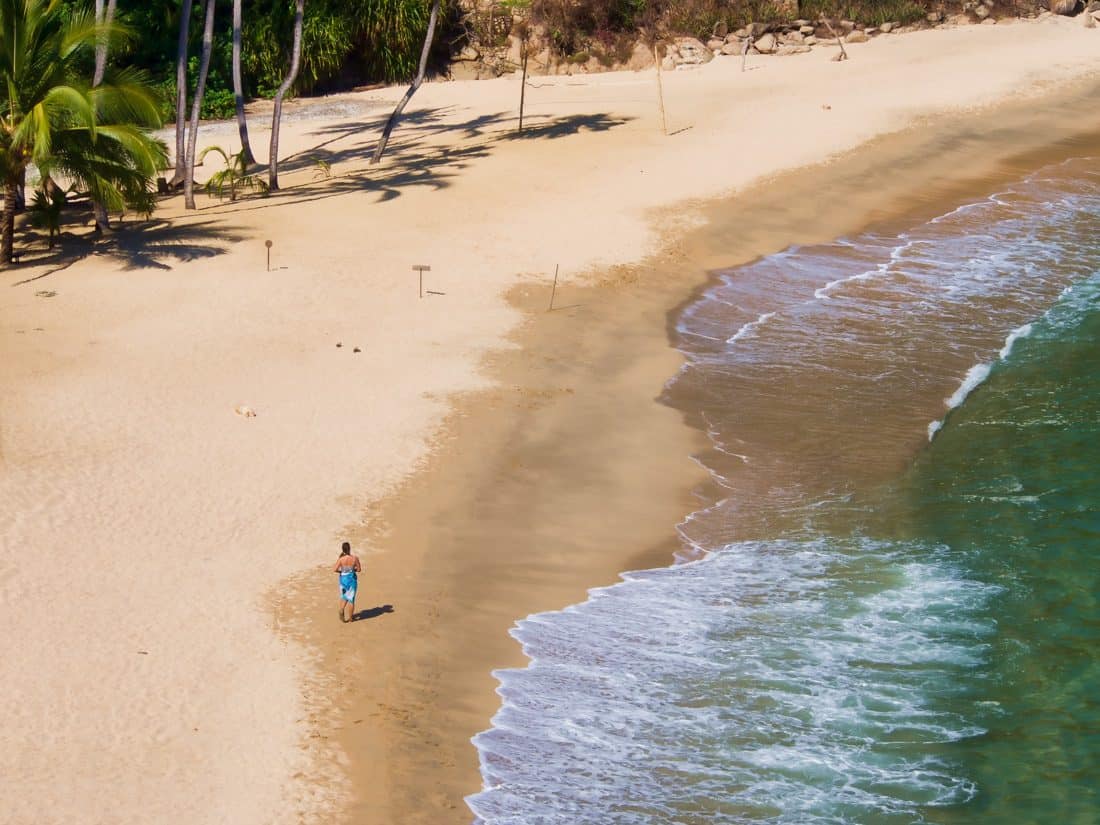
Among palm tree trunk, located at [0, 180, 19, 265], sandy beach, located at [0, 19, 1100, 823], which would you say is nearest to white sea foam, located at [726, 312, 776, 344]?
sandy beach, located at [0, 19, 1100, 823]

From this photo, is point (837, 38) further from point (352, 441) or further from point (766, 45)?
point (352, 441)

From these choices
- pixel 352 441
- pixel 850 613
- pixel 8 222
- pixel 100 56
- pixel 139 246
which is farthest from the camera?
pixel 100 56

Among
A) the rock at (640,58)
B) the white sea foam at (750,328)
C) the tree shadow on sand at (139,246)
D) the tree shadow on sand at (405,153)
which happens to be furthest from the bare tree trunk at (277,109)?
the rock at (640,58)

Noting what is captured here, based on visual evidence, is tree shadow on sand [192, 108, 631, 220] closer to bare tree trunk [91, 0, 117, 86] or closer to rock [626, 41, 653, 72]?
bare tree trunk [91, 0, 117, 86]

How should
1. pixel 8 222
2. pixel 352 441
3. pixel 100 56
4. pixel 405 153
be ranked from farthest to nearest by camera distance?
pixel 405 153
pixel 100 56
pixel 8 222
pixel 352 441

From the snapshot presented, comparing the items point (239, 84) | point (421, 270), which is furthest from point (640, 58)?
point (421, 270)

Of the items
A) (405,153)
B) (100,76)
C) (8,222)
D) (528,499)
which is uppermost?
(100,76)
